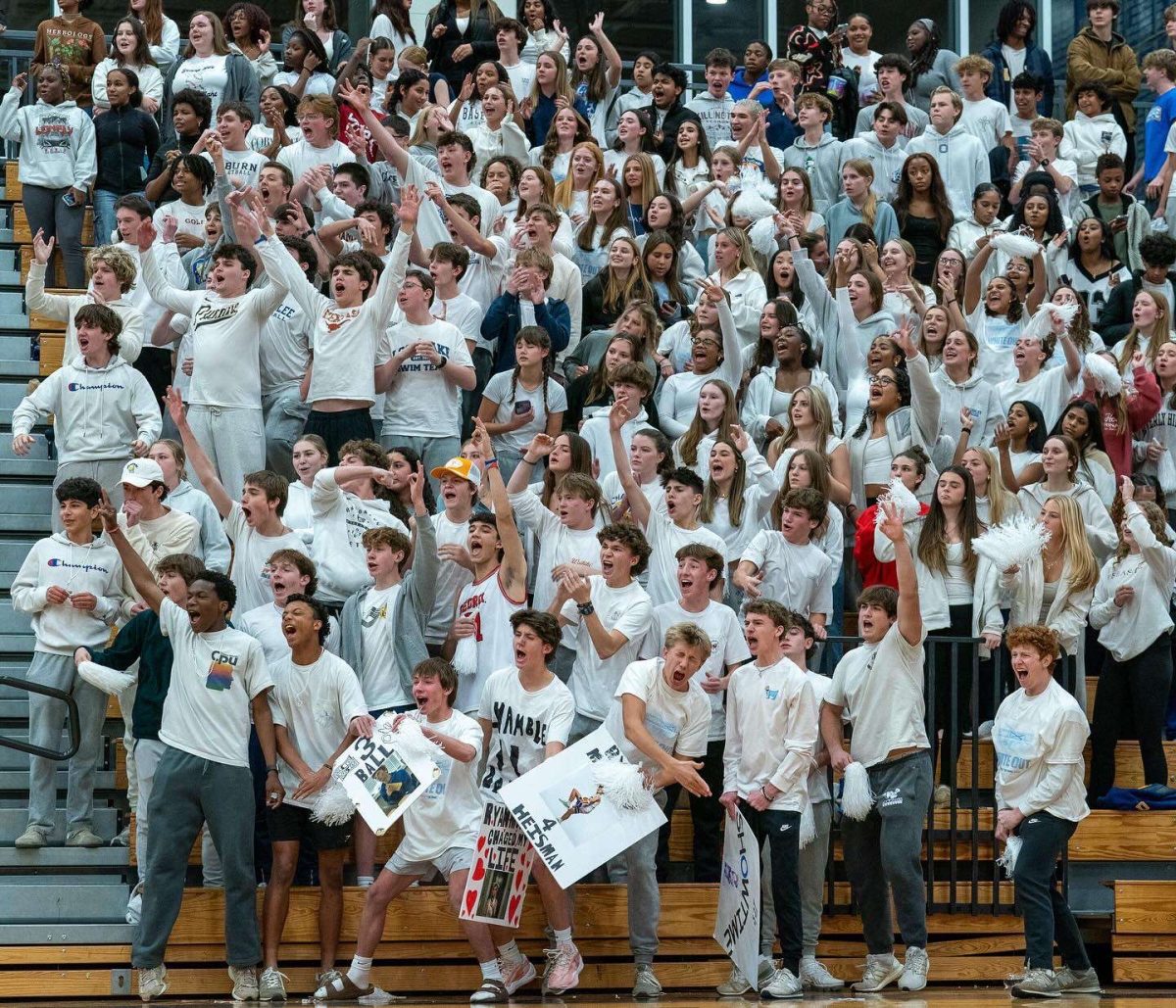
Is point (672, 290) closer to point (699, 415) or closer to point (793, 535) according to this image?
point (699, 415)

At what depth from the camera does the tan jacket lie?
18125 millimetres

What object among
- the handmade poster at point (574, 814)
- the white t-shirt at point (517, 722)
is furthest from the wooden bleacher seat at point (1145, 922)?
the white t-shirt at point (517, 722)

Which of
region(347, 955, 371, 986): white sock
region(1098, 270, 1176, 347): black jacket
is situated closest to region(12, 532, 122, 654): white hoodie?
region(347, 955, 371, 986): white sock

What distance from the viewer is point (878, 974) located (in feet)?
31.5

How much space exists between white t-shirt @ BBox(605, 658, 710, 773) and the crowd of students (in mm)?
29

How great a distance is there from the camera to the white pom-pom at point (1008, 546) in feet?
35.1

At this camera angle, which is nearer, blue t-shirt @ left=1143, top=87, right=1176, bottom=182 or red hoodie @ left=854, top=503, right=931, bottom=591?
red hoodie @ left=854, top=503, right=931, bottom=591

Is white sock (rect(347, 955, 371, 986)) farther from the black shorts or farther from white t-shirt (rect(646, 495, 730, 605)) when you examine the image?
white t-shirt (rect(646, 495, 730, 605))

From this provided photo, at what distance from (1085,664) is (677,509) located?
10.2 feet

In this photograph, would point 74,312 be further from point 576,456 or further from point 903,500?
point 903,500

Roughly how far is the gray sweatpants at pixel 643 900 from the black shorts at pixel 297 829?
1.45m

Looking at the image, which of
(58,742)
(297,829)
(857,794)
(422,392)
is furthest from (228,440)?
(857,794)

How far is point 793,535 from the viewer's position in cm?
1083

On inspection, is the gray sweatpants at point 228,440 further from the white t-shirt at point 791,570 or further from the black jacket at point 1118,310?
the black jacket at point 1118,310
